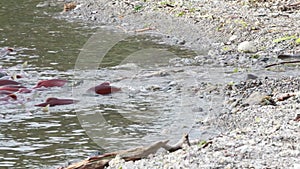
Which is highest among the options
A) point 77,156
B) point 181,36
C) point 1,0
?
point 1,0

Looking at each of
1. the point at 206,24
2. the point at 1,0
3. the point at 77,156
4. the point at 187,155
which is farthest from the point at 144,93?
the point at 1,0

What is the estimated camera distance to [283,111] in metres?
5.90

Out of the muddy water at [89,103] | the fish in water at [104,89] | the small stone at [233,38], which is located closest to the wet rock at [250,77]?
the muddy water at [89,103]

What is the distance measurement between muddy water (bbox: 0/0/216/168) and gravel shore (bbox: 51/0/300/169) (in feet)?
1.45

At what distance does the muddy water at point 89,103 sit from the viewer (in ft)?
18.8

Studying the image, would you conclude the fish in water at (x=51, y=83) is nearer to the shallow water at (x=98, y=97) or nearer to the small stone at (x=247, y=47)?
the shallow water at (x=98, y=97)

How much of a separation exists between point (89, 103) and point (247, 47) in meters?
2.69

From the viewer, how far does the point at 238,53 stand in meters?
8.91

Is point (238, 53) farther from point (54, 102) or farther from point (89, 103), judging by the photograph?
point (54, 102)

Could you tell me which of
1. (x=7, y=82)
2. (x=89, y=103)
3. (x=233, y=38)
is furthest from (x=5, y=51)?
(x=233, y=38)

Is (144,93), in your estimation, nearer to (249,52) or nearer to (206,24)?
(249,52)

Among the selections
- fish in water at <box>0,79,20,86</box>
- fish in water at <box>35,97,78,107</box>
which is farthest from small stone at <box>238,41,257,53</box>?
fish in water at <box>0,79,20,86</box>

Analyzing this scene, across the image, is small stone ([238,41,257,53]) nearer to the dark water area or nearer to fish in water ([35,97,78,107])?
the dark water area

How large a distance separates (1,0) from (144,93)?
736cm
